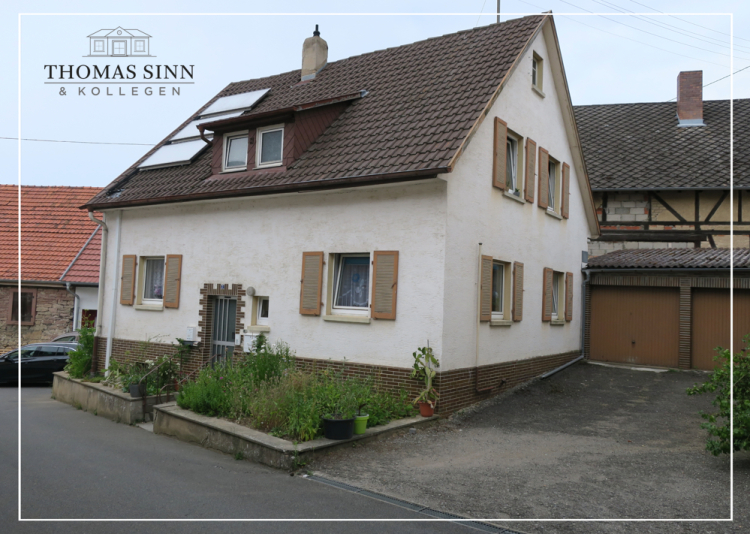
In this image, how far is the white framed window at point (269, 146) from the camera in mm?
13102

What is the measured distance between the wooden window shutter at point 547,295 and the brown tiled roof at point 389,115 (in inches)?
191

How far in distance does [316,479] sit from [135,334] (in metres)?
9.53

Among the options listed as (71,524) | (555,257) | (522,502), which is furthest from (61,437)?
(555,257)

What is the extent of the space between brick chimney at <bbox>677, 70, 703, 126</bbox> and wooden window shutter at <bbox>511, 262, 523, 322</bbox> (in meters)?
12.5

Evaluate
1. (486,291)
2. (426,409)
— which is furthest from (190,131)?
(426,409)

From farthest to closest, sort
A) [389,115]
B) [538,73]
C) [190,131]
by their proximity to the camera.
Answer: [190,131] < [538,73] < [389,115]

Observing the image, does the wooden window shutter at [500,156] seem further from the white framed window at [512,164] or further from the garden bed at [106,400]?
the garden bed at [106,400]

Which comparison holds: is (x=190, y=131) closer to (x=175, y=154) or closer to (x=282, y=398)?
(x=175, y=154)

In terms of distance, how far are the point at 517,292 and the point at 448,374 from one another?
3187 mm

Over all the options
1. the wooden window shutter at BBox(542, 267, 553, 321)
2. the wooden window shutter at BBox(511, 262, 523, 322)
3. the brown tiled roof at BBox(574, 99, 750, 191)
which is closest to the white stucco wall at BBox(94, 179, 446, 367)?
the wooden window shutter at BBox(511, 262, 523, 322)

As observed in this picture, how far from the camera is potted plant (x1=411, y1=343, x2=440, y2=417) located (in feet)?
32.6

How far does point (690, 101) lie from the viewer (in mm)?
21547

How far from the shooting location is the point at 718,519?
580cm

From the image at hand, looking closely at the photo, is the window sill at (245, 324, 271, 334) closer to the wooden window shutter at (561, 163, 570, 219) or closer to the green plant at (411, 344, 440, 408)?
the green plant at (411, 344, 440, 408)
